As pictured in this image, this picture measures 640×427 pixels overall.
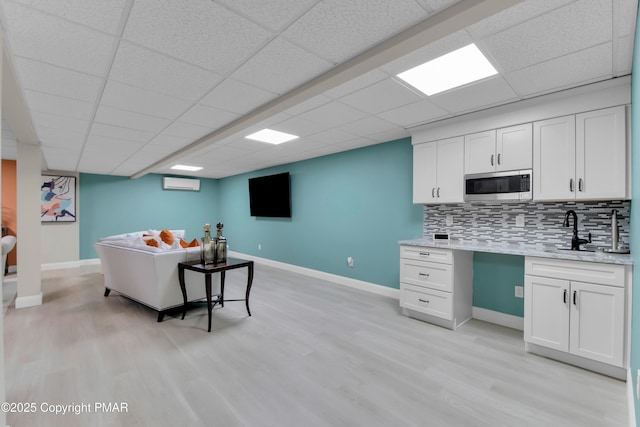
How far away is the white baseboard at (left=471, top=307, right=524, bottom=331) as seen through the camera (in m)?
3.14

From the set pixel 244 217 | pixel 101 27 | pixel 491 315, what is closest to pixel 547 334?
pixel 491 315

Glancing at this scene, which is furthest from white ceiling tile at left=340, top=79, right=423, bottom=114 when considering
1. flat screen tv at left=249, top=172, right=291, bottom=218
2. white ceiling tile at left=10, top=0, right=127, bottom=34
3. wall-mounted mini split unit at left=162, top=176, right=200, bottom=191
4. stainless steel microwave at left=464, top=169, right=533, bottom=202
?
wall-mounted mini split unit at left=162, top=176, right=200, bottom=191

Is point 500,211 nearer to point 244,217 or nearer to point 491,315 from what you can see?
point 491,315

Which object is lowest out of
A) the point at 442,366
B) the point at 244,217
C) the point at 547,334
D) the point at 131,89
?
the point at 442,366

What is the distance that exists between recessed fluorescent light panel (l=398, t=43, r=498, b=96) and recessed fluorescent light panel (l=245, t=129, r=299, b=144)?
6.53ft

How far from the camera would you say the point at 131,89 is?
2449 millimetres

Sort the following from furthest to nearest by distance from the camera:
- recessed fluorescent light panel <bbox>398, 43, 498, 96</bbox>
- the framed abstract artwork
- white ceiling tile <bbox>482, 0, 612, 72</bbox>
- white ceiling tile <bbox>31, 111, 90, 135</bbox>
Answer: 1. the framed abstract artwork
2. white ceiling tile <bbox>31, 111, 90, 135</bbox>
3. recessed fluorescent light panel <bbox>398, 43, 498, 96</bbox>
4. white ceiling tile <bbox>482, 0, 612, 72</bbox>

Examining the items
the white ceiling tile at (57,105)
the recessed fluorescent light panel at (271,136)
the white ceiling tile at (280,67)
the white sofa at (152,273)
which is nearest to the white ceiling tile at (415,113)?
the white ceiling tile at (280,67)

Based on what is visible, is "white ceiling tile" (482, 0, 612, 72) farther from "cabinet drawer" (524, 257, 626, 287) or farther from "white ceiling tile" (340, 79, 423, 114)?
"cabinet drawer" (524, 257, 626, 287)

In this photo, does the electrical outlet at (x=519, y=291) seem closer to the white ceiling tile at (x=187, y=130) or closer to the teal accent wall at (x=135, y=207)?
the white ceiling tile at (x=187, y=130)

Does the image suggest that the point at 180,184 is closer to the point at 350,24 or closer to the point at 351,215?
the point at 351,215

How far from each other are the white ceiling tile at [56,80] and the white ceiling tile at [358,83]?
75.0 inches

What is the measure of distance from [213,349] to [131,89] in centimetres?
240

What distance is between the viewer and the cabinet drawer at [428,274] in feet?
10.4
